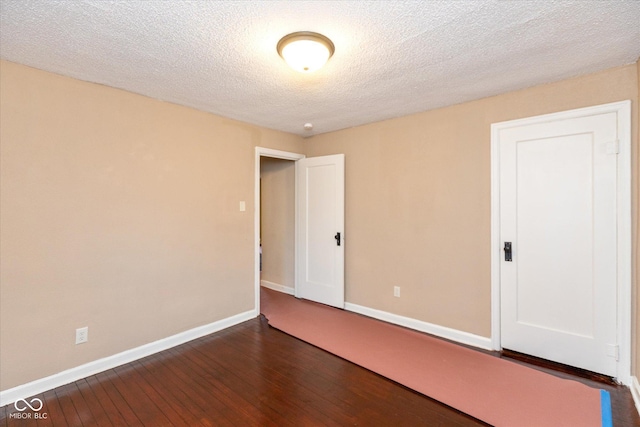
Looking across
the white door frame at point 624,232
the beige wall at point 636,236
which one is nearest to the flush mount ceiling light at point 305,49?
the white door frame at point 624,232

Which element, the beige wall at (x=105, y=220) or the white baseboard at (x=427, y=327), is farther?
the white baseboard at (x=427, y=327)

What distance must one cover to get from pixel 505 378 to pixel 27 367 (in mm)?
3621

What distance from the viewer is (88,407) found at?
2.08 meters

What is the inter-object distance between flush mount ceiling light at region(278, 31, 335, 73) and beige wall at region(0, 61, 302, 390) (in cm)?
168

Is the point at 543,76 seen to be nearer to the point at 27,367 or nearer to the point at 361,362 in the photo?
the point at 361,362

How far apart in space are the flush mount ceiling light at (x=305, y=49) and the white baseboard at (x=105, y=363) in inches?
110

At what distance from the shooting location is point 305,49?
1.87 metres

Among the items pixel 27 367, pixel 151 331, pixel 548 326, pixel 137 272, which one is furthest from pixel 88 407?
pixel 548 326

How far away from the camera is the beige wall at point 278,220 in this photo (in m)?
4.70

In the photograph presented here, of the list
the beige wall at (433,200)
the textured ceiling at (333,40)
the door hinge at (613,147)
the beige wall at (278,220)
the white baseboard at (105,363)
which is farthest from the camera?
the beige wall at (278,220)

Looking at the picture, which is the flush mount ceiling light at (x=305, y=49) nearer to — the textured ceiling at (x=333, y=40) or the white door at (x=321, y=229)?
the textured ceiling at (x=333, y=40)

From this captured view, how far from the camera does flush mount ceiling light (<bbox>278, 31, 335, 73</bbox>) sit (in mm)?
1806

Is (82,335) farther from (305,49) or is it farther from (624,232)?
(624,232)

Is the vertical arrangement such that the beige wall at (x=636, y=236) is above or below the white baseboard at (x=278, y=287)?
above
